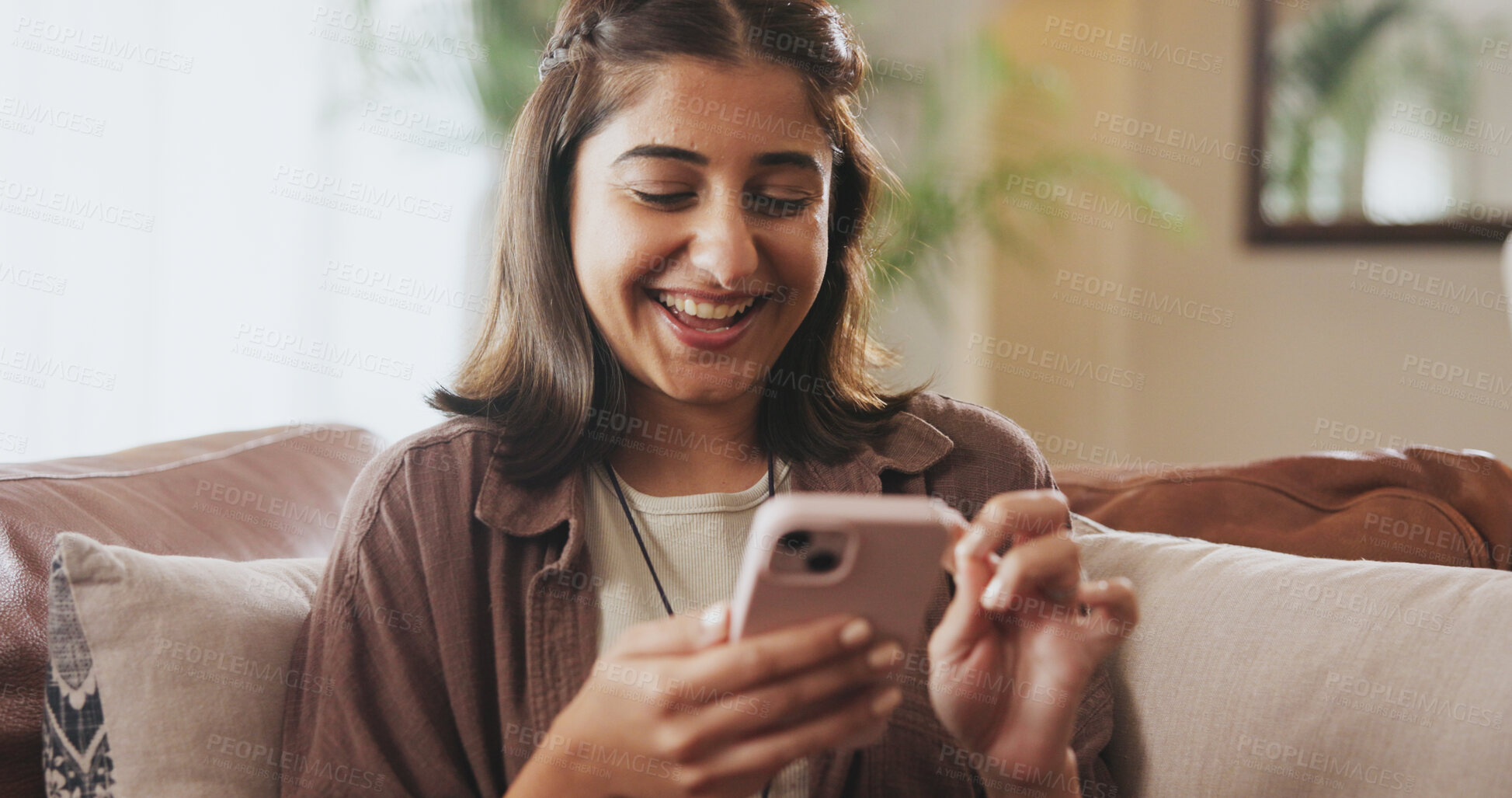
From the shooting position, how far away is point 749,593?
73 centimetres

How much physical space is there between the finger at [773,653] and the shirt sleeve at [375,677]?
1.24 ft

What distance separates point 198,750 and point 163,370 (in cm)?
173

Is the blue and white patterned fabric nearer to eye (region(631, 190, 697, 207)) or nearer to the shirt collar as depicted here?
the shirt collar

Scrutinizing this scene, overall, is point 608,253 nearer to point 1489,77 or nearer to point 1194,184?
point 1194,184

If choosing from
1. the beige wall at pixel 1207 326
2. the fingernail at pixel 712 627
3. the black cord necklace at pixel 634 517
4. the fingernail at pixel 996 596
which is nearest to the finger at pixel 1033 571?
the fingernail at pixel 996 596

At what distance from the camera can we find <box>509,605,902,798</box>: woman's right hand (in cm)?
76

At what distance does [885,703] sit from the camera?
0.81 m

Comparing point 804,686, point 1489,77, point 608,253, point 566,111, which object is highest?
point 1489,77

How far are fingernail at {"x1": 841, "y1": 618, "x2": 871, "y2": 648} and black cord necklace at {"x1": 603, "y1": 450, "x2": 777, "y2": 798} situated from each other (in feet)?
1.20

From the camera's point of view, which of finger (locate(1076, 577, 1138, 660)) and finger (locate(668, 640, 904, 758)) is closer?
finger (locate(668, 640, 904, 758))

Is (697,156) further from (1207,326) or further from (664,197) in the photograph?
(1207,326)

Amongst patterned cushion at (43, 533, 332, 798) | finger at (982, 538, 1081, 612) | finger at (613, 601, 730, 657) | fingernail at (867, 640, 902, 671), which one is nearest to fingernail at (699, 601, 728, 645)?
finger at (613, 601, 730, 657)

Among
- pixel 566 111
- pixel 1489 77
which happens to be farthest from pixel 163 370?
pixel 1489 77

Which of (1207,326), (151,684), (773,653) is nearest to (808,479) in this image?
(773,653)
